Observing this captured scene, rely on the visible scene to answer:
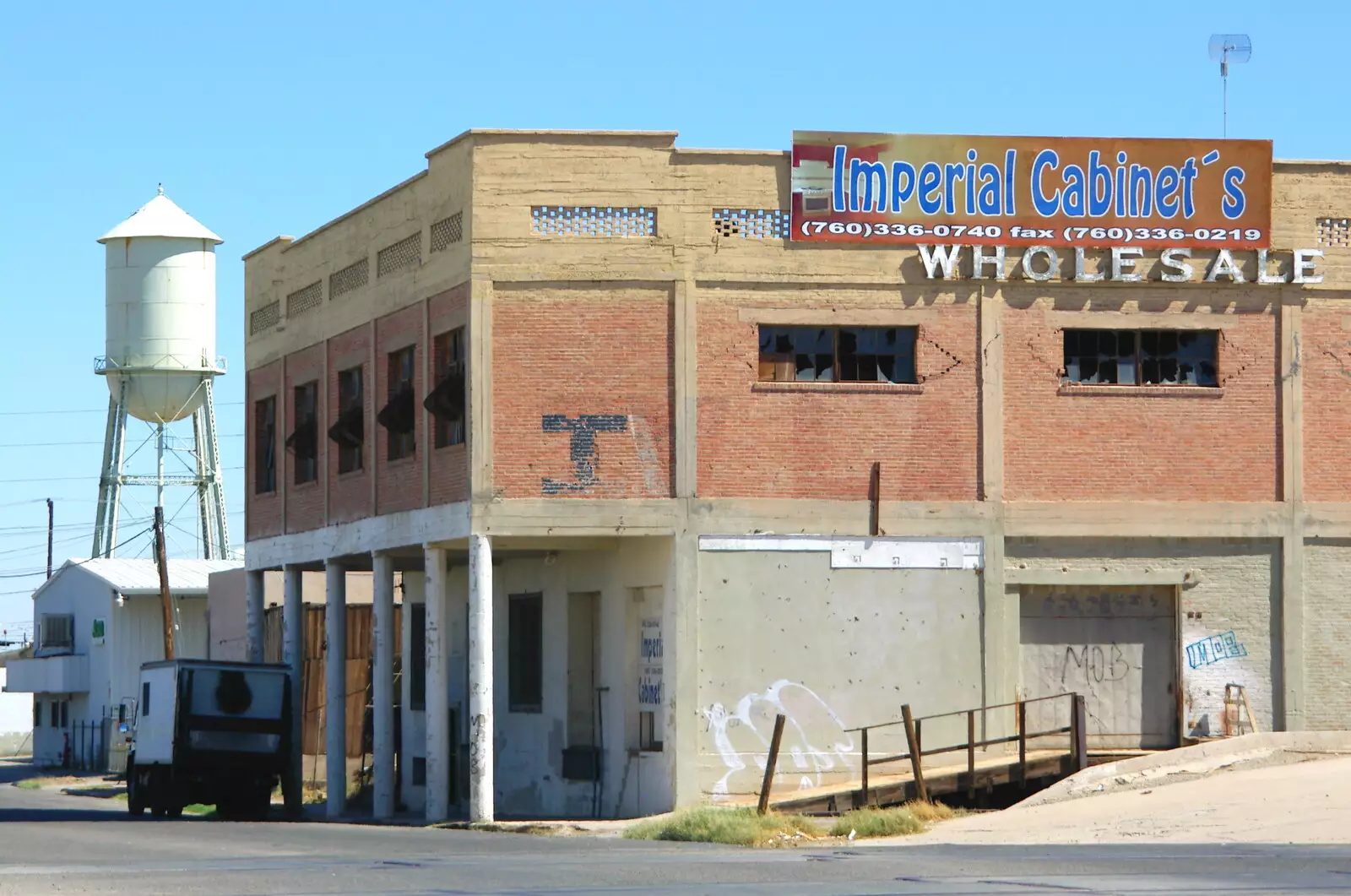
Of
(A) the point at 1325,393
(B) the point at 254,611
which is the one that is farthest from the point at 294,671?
(A) the point at 1325,393

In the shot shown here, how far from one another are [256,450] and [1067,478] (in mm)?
16334

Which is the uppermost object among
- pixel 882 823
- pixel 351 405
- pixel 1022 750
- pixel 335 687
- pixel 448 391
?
pixel 351 405

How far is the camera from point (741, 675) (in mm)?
29688

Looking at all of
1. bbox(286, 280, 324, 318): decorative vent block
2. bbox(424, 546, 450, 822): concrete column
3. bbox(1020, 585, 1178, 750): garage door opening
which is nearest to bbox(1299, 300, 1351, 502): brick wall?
bbox(1020, 585, 1178, 750): garage door opening

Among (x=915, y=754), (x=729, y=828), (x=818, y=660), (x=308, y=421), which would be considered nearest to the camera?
(x=729, y=828)

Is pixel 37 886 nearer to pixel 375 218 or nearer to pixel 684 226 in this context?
pixel 684 226

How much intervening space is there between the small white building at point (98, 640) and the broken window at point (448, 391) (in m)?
34.2

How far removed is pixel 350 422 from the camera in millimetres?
34844

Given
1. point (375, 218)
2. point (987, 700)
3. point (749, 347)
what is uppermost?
point (375, 218)

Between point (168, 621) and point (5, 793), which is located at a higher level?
point (168, 621)

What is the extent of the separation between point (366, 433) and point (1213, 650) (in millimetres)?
13509

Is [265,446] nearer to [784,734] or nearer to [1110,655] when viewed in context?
[784,734]

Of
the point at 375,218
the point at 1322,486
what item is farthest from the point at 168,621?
the point at 1322,486

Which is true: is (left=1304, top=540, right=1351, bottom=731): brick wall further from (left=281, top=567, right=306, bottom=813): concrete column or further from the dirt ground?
(left=281, top=567, right=306, bottom=813): concrete column
